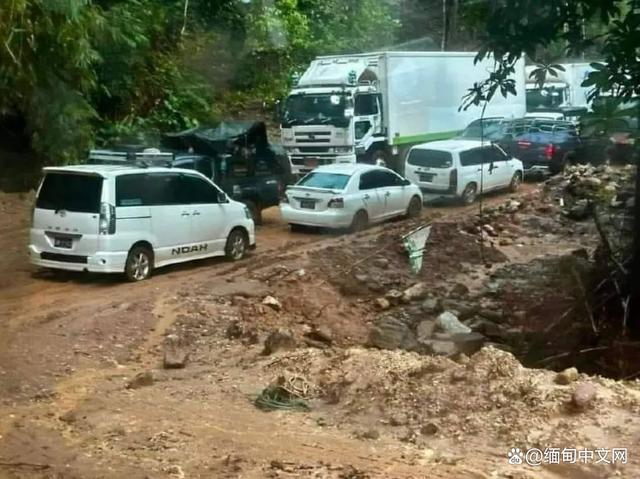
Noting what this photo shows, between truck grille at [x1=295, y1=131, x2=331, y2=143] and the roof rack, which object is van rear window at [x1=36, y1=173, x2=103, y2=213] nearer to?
the roof rack

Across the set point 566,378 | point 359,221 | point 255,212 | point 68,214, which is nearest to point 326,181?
point 359,221

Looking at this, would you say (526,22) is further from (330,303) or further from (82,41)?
(82,41)

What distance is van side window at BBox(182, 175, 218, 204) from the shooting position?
608 inches

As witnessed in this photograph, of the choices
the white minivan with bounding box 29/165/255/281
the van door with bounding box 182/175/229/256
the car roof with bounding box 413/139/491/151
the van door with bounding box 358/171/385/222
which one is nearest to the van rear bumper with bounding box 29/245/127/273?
the white minivan with bounding box 29/165/255/281

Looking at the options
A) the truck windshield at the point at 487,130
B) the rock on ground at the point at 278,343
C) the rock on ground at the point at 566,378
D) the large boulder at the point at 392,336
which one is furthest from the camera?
the truck windshield at the point at 487,130

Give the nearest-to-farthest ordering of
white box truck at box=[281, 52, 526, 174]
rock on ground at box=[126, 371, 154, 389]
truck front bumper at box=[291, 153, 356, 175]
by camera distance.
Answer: rock on ground at box=[126, 371, 154, 389], truck front bumper at box=[291, 153, 356, 175], white box truck at box=[281, 52, 526, 174]

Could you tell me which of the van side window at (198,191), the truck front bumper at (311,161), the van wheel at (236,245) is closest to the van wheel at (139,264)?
the van side window at (198,191)

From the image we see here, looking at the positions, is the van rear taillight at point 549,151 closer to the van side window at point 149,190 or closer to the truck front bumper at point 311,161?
the truck front bumper at point 311,161

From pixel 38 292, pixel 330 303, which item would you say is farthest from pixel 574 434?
pixel 38 292

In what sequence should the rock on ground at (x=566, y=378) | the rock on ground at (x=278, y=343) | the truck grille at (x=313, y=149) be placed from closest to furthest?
the rock on ground at (x=566, y=378) → the rock on ground at (x=278, y=343) → the truck grille at (x=313, y=149)

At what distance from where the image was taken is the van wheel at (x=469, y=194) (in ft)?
75.1

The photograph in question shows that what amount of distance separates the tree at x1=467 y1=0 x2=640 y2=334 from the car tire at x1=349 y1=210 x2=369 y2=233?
839 centimetres

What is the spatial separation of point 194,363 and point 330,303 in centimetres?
421

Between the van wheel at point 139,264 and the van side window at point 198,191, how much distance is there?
1212 millimetres
